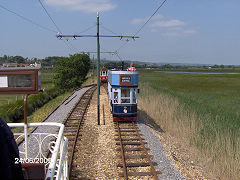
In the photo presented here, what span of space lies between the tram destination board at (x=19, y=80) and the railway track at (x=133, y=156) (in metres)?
4.37

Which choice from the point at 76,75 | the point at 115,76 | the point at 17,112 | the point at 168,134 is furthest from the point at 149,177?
the point at 76,75

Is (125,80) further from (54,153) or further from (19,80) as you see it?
(54,153)

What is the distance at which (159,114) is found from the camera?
17.5m

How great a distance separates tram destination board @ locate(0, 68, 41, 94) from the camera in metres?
4.05

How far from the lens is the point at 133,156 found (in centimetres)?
887

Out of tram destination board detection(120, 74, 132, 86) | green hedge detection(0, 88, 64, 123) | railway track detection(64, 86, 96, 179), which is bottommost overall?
green hedge detection(0, 88, 64, 123)

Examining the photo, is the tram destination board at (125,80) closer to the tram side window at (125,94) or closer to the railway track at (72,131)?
the tram side window at (125,94)

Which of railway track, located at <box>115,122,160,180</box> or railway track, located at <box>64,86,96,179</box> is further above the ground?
railway track, located at <box>64,86,96,179</box>

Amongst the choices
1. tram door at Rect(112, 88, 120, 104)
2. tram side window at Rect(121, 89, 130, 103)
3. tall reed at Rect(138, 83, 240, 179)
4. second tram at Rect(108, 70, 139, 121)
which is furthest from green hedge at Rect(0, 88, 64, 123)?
tall reed at Rect(138, 83, 240, 179)

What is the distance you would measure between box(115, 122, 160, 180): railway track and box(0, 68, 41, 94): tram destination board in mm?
4368

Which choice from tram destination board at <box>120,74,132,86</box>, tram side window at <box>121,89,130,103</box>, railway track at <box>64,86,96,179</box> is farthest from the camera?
tram side window at <box>121,89,130,103</box>

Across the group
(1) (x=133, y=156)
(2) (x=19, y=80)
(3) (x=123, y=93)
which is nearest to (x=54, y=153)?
(2) (x=19, y=80)

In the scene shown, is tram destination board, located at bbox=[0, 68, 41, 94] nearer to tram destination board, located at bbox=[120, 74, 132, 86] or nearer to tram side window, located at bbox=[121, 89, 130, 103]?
tram destination board, located at bbox=[120, 74, 132, 86]

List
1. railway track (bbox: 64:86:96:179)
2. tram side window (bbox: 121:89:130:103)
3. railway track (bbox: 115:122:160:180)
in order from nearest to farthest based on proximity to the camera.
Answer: railway track (bbox: 115:122:160:180) → railway track (bbox: 64:86:96:179) → tram side window (bbox: 121:89:130:103)
